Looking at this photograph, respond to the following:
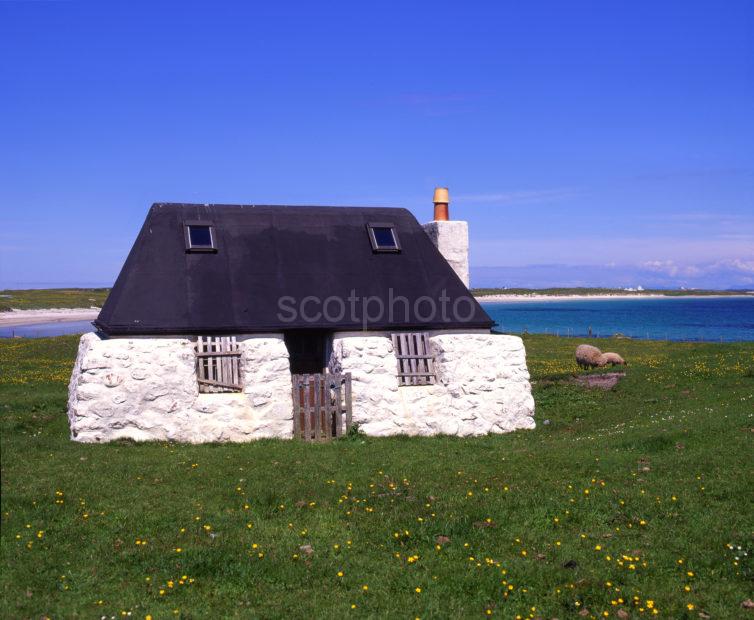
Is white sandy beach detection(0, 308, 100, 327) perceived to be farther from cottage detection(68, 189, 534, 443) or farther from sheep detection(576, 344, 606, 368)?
cottage detection(68, 189, 534, 443)

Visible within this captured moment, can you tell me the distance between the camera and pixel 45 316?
10525cm

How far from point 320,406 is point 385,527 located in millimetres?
7608

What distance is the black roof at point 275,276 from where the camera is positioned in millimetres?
→ 19344

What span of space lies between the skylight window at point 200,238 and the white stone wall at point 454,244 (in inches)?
281

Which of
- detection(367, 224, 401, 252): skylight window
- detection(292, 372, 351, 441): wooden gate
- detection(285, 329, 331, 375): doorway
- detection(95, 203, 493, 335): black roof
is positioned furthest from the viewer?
detection(285, 329, 331, 375): doorway

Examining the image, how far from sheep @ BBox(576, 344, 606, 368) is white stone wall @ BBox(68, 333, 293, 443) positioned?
81.9 feet

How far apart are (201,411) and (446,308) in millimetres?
7632

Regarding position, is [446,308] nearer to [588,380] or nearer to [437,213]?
[437,213]

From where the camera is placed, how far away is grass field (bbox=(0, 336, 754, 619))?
9.65m

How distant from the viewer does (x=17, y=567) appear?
10.2m

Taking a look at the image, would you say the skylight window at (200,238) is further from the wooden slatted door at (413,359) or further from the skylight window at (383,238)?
the wooden slatted door at (413,359)

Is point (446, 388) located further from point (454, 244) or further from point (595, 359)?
point (595, 359)

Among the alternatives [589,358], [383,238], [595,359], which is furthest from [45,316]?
[383,238]

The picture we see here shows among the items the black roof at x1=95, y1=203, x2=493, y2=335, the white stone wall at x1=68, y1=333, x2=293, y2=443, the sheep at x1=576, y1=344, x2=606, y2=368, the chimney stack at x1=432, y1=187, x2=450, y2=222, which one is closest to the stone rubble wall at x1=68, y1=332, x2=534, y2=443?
the white stone wall at x1=68, y1=333, x2=293, y2=443
